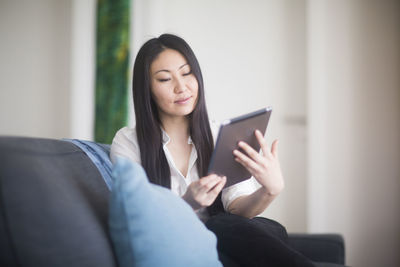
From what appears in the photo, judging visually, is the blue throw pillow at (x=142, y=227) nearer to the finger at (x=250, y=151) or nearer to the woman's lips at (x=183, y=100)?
the finger at (x=250, y=151)

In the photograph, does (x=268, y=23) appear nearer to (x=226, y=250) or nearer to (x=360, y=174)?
(x=360, y=174)

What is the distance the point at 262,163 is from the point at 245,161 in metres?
0.06

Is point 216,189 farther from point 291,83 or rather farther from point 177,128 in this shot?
point 291,83

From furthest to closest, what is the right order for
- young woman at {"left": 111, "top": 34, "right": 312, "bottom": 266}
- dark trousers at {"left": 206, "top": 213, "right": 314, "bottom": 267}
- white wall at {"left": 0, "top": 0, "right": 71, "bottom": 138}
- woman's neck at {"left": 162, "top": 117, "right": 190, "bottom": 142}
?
white wall at {"left": 0, "top": 0, "right": 71, "bottom": 138}
woman's neck at {"left": 162, "top": 117, "right": 190, "bottom": 142}
young woman at {"left": 111, "top": 34, "right": 312, "bottom": 266}
dark trousers at {"left": 206, "top": 213, "right": 314, "bottom": 267}

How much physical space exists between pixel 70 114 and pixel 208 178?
7.85 feet

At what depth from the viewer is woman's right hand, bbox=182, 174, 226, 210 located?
1.06 m

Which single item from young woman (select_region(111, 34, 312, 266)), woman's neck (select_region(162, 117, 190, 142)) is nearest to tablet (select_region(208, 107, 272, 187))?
young woman (select_region(111, 34, 312, 266))

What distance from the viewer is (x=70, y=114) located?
311 cm

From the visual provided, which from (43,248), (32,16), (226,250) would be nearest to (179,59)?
(226,250)

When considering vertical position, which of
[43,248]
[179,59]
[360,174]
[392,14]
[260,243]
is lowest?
[360,174]

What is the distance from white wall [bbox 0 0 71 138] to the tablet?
2594 mm

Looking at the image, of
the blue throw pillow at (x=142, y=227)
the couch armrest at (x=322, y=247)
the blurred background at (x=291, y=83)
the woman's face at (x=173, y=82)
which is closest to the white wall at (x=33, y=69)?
the blurred background at (x=291, y=83)

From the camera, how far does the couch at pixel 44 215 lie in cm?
65

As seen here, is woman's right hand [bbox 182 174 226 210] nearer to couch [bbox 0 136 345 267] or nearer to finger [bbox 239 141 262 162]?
finger [bbox 239 141 262 162]
